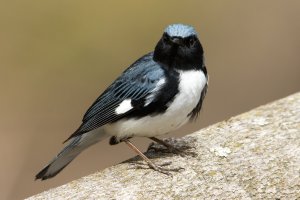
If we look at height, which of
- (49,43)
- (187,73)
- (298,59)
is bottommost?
(298,59)

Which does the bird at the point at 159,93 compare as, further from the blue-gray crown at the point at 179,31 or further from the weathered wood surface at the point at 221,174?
the weathered wood surface at the point at 221,174

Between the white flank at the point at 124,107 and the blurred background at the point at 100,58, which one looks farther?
the blurred background at the point at 100,58

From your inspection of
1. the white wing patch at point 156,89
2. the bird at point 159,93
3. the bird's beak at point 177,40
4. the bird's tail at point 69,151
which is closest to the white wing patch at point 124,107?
the bird at point 159,93

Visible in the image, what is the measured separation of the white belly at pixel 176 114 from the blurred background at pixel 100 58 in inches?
109

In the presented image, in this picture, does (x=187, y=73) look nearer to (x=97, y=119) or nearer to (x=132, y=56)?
(x=97, y=119)

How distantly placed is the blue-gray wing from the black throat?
0.06m

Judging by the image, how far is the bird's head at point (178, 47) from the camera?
4293mm

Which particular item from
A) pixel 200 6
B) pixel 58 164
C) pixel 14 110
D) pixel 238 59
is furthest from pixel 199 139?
pixel 200 6

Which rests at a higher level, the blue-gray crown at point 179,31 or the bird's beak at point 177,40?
the blue-gray crown at point 179,31

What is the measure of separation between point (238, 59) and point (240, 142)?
470 cm

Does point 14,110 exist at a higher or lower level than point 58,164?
lower

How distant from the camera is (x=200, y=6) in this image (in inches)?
372

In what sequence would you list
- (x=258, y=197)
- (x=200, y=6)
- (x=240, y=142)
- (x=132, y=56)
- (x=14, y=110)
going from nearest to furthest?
(x=258, y=197), (x=240, y=142), (x=14, y=110), (x=132, y=56), (x=200, y=6)

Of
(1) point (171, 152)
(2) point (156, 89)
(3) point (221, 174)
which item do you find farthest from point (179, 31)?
(3) point (221, 174)
